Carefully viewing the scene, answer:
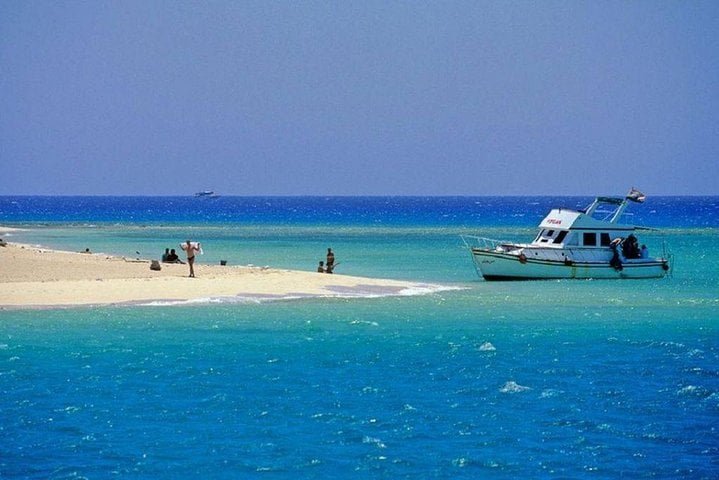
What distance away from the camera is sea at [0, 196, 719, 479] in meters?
17.2

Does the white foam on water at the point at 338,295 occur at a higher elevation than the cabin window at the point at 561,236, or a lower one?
lower

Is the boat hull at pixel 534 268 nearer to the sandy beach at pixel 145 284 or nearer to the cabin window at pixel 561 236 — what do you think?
the cabin window at pixel 561 236

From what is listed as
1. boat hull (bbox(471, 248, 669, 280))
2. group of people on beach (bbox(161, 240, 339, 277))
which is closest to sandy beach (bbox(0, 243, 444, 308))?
group of people on beach (bbox(161, 240, 339, 277))

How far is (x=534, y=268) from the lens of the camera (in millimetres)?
47469

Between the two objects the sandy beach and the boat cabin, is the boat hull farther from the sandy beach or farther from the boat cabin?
the sandy beach

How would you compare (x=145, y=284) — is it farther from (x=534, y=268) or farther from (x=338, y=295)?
(x=534, y=268)

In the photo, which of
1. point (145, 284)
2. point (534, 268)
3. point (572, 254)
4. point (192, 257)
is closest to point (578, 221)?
point (572, 254)

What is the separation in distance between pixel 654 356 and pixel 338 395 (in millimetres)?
8896

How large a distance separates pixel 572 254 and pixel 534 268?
205 cm

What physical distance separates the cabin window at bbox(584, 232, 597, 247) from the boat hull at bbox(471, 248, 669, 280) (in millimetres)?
847

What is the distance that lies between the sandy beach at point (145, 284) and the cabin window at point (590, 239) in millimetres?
8400

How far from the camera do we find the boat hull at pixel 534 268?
47344 mm

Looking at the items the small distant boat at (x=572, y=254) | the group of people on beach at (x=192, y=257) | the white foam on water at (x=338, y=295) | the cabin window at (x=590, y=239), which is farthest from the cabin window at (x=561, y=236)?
the group of people on beach at (x=192, y=257)

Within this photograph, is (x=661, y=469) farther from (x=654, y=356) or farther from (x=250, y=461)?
(x=654, y=356)
